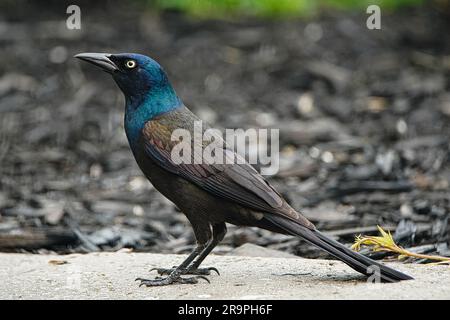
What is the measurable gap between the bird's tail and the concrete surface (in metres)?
0.06

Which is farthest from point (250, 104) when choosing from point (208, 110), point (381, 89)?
point (381, 89)

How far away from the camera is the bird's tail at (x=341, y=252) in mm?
3922

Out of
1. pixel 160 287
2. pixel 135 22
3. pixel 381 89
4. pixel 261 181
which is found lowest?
pixel 160 287

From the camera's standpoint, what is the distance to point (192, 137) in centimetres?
450

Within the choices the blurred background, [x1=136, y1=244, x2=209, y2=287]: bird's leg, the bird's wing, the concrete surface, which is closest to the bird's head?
the bird's wing

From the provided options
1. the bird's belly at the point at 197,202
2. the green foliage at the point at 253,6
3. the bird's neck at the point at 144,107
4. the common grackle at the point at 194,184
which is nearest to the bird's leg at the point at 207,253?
the common grackle at the point at 194,184

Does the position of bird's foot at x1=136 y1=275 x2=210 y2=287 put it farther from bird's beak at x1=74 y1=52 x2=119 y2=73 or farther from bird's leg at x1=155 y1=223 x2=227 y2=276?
bird's beak at x1=74 y1=52 x2=119 y2=73

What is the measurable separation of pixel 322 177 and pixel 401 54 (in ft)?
11.7

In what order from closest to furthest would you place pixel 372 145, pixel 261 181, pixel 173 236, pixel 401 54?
pixel 261 181 < pixel 173 236 < pixel 372 145 < pixel 401 54

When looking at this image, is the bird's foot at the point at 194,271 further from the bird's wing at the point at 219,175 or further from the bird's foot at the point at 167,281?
the bird's wing at the point at 219,175

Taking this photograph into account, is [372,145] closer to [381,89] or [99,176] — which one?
[381,89]

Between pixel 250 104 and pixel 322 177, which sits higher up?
pixel 250 104

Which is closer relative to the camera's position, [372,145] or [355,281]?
[355,281]

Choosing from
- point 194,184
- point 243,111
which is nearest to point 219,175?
point 194,184
